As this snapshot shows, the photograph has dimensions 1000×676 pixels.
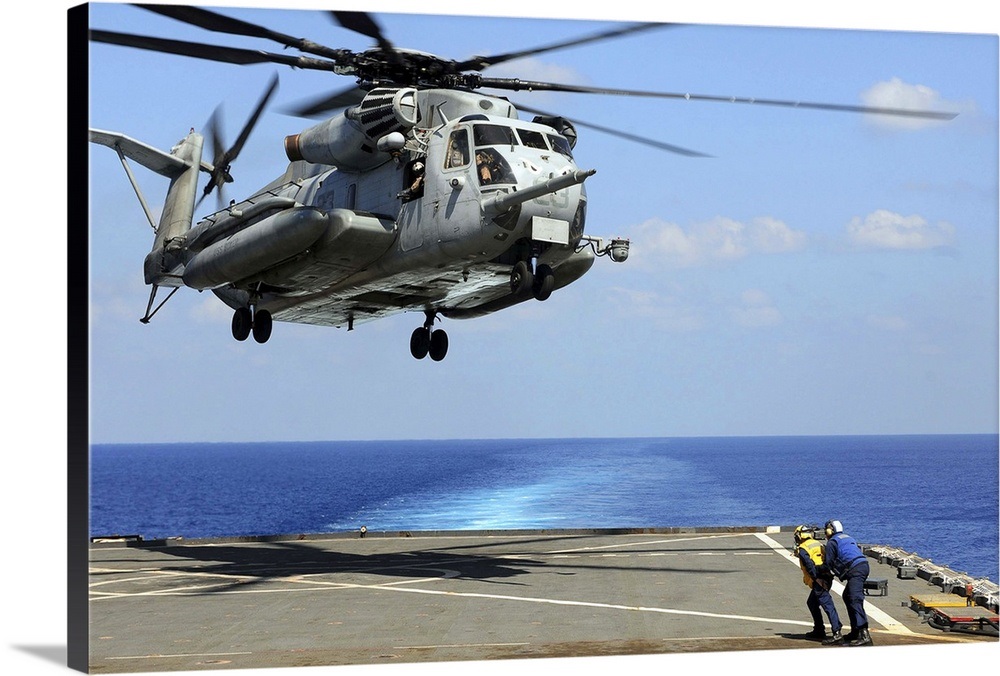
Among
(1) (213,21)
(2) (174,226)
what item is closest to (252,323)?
(2) (174,226)

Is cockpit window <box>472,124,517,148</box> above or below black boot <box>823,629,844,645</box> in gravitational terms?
above

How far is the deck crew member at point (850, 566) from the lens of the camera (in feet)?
51.3

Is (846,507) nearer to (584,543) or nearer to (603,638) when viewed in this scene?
(584,543)

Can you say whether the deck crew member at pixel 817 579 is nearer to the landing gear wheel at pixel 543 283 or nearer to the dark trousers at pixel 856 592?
the dark trousers at pixel 856 592

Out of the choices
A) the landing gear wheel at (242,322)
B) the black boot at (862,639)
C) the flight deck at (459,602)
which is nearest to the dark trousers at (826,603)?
the black boot at (862,639)

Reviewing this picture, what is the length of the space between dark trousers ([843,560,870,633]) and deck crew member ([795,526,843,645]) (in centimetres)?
22

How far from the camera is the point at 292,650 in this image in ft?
52.8

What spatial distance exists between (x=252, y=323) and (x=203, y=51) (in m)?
7.62

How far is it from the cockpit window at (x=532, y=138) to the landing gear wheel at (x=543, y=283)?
1861 mm

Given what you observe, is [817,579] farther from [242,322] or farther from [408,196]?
[242,322]

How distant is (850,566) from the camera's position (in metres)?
15.6

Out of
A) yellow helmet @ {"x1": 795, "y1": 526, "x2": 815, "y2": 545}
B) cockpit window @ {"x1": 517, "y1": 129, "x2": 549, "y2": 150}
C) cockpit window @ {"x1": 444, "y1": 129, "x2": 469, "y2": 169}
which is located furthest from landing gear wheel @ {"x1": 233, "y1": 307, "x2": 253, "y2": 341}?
yellow helmet @ {"x1": 795, "y1": 526, "x2": 815, "y2": 545}

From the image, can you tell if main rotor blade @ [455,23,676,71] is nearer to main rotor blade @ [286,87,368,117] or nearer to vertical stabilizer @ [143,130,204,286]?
main rotor blade @ [286,87,368,117]

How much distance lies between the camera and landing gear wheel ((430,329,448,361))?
24.6m
